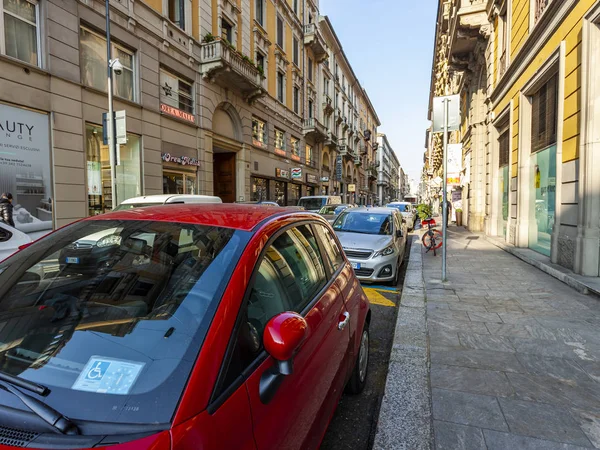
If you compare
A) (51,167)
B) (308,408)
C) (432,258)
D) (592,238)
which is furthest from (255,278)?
(51,167)

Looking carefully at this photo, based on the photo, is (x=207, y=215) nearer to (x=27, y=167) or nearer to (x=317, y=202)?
(x=27, y=167)

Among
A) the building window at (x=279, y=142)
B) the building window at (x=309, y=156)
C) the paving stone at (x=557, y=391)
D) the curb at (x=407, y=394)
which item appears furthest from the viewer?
the building window at (x=309, y=156)

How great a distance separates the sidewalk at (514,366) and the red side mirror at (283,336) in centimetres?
154

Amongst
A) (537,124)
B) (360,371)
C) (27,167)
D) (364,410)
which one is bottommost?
(364,410)

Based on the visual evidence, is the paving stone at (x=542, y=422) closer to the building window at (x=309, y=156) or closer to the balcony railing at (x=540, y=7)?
the balcony railing at (x=540, y=7)

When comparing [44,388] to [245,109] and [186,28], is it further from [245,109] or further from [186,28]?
[245,109]

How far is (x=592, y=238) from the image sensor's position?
6.40 m

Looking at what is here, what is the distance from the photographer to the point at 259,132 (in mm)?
22594

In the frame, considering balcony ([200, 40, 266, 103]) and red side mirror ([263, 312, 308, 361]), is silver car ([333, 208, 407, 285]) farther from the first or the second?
balcony ([200, 40, 266, 103])

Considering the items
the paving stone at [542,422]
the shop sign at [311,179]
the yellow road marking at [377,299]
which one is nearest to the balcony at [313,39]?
the shop sign at [311,179]

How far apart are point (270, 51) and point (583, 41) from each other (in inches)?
804

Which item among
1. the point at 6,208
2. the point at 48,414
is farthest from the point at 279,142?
the point at 48,414

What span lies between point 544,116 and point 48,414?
461 inches

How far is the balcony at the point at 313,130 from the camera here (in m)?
29.7
